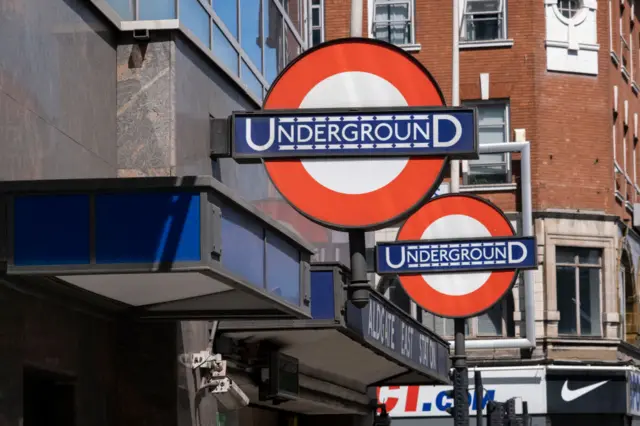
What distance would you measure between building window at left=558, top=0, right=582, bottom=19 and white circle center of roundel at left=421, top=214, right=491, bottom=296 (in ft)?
77.8

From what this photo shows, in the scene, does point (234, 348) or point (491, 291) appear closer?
point (234, 348)

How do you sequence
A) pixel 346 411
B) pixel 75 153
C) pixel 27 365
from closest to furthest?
pixel 27 365 < pixel 75 153 < pixel 346 411

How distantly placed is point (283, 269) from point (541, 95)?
95.2ft

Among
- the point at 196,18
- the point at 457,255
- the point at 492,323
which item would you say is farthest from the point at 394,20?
the point at 196,18

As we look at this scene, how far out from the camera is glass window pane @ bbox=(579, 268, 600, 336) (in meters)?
39.3

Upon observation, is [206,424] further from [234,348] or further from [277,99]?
[277,99]

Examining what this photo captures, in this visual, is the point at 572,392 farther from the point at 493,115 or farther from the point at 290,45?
the point at 290,45

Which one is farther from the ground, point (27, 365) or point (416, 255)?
point (416, 255)

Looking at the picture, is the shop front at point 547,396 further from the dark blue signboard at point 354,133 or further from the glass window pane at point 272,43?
the dark blue signboard at point 354,133

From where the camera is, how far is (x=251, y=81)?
51.9ft

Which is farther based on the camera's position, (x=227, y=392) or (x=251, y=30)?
(x=251, y=30)

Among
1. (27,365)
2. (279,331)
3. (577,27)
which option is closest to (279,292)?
(27,365)

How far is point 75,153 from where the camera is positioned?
1074 cm

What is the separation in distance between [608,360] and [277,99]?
104ft
